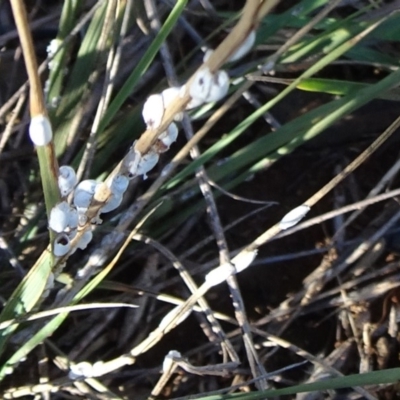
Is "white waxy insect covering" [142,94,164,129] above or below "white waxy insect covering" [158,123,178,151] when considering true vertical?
above

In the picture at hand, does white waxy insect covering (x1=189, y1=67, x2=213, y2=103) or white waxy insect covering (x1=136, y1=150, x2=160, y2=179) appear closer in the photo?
white waxy insect covering (x1=189, y1=67, x2=213, y2=103)

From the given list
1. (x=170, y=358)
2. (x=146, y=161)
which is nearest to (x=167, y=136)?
(x=146, y=161)

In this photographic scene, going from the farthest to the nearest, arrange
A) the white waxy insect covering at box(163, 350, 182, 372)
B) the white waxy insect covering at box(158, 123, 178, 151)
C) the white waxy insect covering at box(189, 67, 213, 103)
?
the white waxy insect covering at box(163, 350, 182, 372)
the white waxy insect covering at box(158, 123, 178, 151)
the white waxy insect covering at box(189, 67, 213, 103)

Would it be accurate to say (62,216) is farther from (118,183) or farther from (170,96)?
(170,96)

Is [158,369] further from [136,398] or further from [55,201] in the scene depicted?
[55,201]

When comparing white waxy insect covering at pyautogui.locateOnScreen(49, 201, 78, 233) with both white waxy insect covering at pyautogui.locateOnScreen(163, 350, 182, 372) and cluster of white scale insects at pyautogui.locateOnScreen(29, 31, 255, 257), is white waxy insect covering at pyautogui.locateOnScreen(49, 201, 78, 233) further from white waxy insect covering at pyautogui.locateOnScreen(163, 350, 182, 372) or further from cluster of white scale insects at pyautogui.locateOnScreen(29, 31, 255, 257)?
white waxy insect covering at pyautogui.locateOnScreen(163, 350, 182, 372)

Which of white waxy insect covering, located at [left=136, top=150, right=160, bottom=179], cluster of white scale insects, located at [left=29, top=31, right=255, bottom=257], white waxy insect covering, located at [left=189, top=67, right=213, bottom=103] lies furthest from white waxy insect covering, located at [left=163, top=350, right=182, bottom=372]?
white waxy insect covering, located at [left=189, top=67, right=213, bottom=103]

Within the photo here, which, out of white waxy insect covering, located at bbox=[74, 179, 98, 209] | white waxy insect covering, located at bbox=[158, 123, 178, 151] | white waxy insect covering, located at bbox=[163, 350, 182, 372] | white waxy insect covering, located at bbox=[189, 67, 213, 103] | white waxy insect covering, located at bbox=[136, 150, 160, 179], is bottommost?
white waxy insect covering, located at bbox=[163, 350, 182, 372]

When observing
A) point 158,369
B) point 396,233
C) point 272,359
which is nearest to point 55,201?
point 158,369
